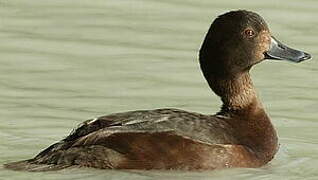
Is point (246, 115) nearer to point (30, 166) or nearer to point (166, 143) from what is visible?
point (166, 143)

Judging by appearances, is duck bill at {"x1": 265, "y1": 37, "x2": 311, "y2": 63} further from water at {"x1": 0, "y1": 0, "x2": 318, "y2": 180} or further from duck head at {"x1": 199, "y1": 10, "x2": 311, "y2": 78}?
water at {"x1": 0, "y1": 0, "x2": 318, "y2": 180}

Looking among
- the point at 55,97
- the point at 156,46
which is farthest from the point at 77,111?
the point at 156,46

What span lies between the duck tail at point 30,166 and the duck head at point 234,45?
4.59ft

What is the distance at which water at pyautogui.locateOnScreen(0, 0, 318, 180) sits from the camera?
10086mm

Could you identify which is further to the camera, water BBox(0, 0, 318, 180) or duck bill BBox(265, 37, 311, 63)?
duck bill BBox(265, 37, 311, 63)

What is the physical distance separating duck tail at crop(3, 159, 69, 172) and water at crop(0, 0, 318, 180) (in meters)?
0.04

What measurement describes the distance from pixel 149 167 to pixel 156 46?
3.99 meters

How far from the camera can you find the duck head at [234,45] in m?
9.95

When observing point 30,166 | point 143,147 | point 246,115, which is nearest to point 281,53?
point 246,115

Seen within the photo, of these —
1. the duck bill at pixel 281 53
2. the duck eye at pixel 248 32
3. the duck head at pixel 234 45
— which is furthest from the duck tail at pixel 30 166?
the duck bill at pixel 281 53

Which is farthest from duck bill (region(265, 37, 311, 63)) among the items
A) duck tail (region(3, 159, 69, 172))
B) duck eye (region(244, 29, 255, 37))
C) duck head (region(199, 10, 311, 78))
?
duck tail (region(3, 159, 69, 172))

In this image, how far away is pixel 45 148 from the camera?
32.8ft

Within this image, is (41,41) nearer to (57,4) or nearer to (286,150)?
(57,4)

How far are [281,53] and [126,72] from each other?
2.22 metres
